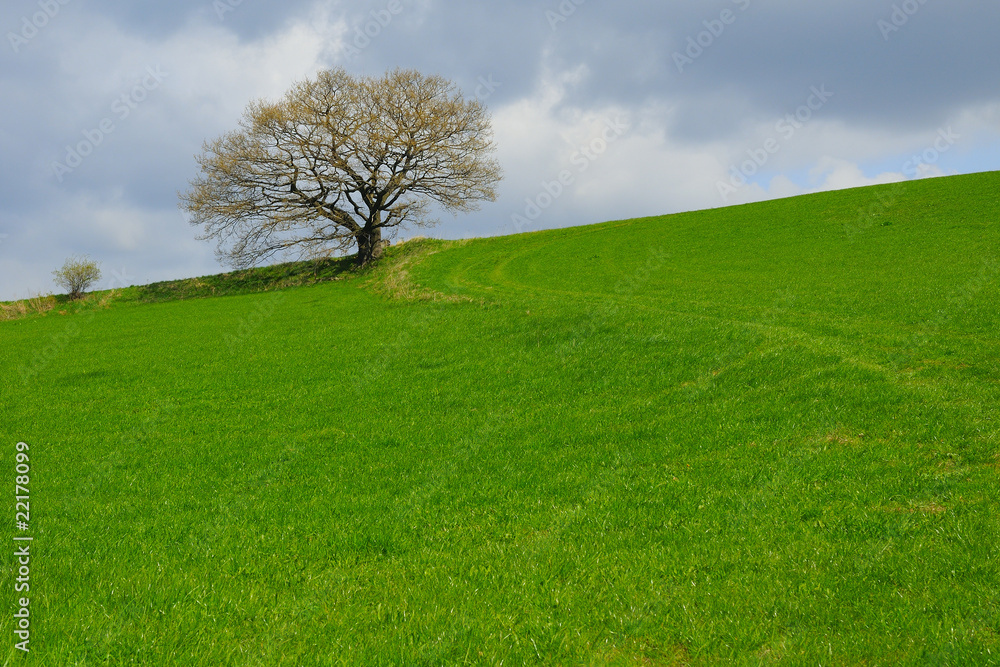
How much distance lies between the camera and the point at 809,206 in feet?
188

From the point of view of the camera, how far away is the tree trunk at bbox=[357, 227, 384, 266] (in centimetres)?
5891

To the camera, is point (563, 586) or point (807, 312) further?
point (807, 312)

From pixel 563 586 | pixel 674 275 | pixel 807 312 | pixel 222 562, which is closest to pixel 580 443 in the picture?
pixel 563 586

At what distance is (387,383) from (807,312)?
1795cm

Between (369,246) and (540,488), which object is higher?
(369,246)

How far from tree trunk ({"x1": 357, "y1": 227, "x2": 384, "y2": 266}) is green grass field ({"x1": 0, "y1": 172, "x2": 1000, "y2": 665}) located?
97.0ft

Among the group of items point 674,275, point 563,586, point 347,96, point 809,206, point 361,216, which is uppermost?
point 347,96

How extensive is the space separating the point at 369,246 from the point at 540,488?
167ft

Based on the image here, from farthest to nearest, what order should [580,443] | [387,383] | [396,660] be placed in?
[387,383] < [580,443] < [396,660]

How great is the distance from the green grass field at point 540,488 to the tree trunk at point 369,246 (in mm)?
29558

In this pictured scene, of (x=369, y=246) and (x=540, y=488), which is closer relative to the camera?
(x=540, y=488)

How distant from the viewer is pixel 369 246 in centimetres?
5947

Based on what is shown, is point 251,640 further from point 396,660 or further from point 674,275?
point 674,275

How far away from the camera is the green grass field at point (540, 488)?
7016 millimetres
